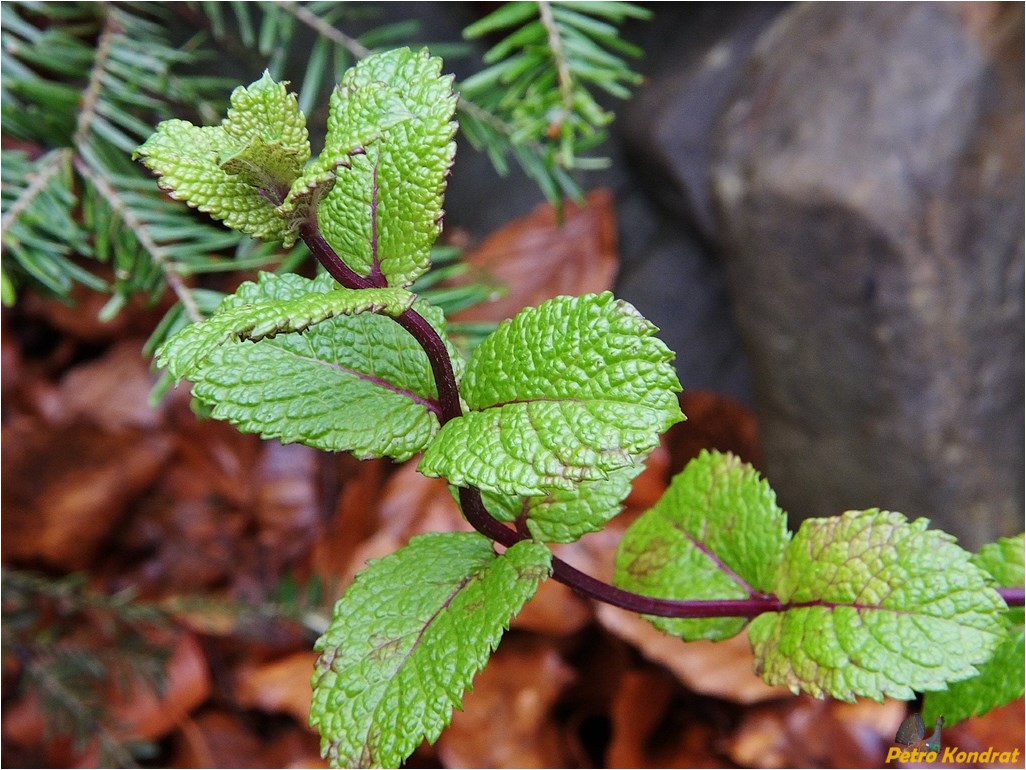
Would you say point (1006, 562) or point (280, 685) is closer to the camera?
point (1006, 562)

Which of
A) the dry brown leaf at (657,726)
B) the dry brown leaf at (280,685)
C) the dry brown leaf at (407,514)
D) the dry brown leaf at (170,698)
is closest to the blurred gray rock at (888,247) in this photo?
the dry brown leaf at (657,726)

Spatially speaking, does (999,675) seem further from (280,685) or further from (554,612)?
(280,685)

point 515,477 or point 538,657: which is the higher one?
point 515,477

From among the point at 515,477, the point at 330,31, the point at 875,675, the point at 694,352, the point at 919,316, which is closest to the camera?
the point at 515,477

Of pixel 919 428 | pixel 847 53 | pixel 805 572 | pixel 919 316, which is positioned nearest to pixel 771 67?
pixel 847 53

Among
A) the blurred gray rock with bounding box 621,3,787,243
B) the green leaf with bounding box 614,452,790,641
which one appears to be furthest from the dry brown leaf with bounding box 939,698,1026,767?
the blurred gray rock with bounding box 621,3,787,243

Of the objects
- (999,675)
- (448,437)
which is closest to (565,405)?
(448,437)

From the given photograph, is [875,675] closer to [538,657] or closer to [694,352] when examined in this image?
[538,657]
